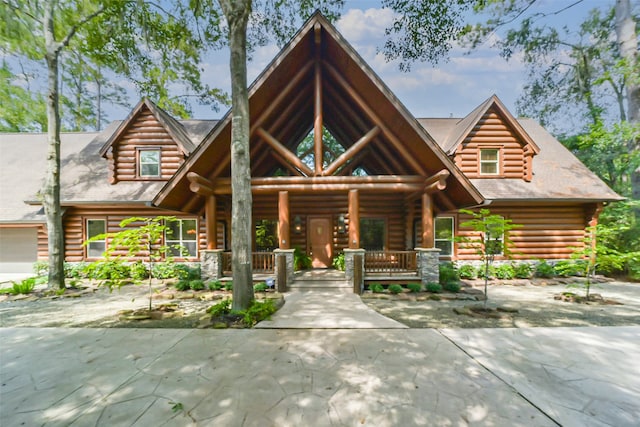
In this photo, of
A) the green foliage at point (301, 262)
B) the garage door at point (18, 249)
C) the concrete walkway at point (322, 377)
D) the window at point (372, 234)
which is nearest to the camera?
the concrete walkway at point (322, 377)

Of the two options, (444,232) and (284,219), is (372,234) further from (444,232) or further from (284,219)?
(284,219)

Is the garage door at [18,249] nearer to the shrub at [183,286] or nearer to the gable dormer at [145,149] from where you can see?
the gable dormer at [145,149]

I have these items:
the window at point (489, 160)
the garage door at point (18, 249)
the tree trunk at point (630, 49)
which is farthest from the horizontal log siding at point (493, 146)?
→ the garage door at point (18, 249)

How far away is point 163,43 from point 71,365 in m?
12.1

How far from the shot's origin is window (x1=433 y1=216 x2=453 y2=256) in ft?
37.3

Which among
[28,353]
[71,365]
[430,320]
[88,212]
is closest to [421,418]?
[430,320]

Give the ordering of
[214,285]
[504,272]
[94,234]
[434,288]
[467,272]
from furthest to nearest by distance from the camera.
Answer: [94,234] < [467,272] < [504,272] < [214,285] < [434,288]

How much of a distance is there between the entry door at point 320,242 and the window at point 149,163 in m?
8.42

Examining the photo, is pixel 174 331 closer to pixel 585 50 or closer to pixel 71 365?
pixel 71 365

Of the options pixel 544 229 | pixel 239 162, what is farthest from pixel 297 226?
pixel 544 229

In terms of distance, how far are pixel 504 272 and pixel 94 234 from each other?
1961cm

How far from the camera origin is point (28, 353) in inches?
169

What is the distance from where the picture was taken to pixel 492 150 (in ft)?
39.0

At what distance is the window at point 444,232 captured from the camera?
11.4 m
